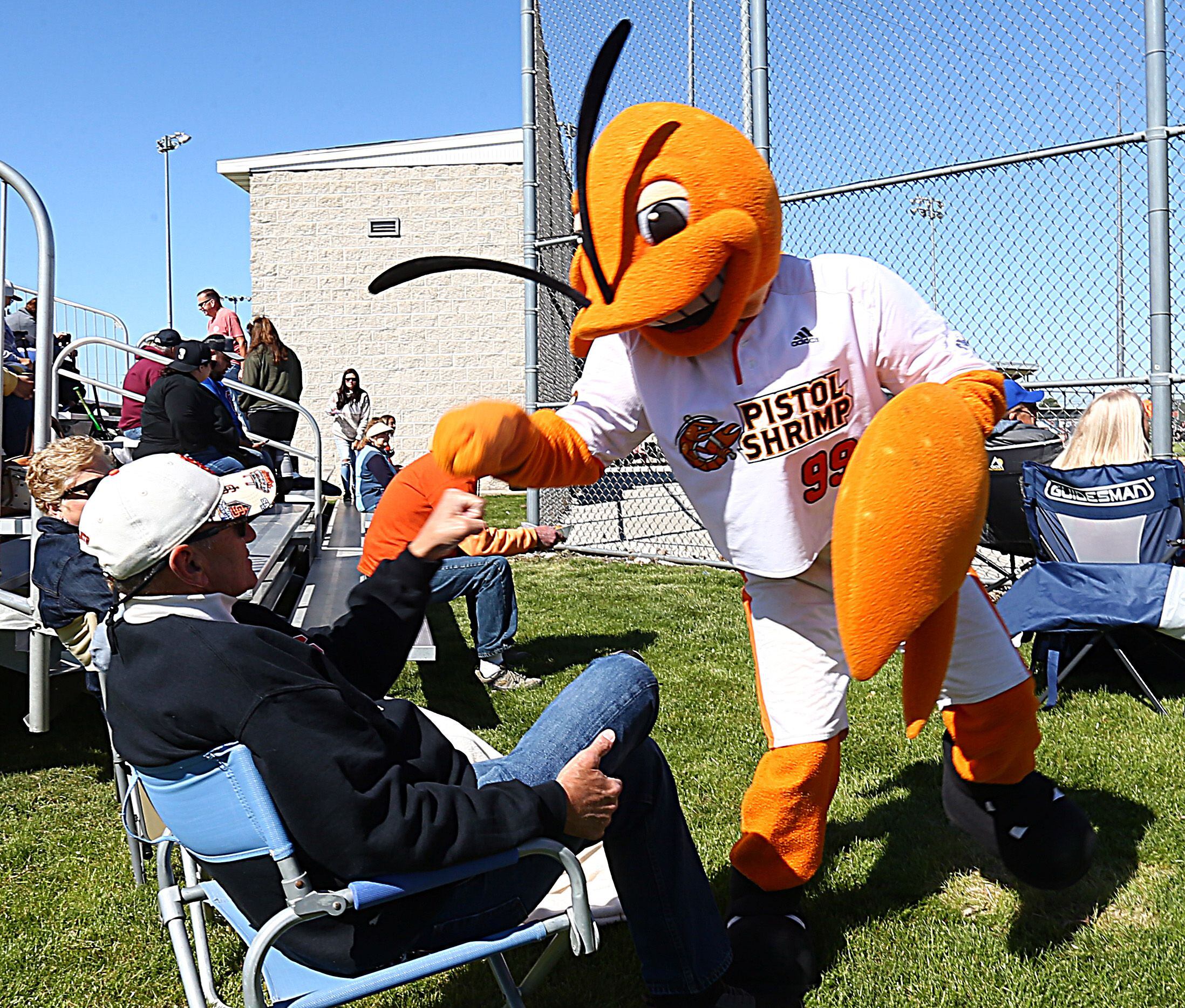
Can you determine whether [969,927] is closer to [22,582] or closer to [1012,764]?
[1012,764]

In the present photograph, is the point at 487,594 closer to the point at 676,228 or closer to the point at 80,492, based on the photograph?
the point at 80,492

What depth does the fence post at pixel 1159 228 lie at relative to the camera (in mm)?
5578

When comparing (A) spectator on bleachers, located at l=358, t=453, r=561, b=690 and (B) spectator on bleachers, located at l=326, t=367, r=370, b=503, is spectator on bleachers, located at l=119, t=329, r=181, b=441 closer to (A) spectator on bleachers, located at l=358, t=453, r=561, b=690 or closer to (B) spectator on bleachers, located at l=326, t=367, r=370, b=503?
(B) spectator on bleachers, located at l=326, t=367, r=370, b=503

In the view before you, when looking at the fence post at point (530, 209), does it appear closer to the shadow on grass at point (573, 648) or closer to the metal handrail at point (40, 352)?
the shadow on grass at point (573, 648)

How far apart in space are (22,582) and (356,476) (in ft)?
15.3

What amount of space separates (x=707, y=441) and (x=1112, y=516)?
137 inches

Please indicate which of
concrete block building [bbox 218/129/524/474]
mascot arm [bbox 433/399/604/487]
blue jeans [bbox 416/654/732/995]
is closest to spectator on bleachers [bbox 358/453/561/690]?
mascot arm [bbox 433/399/604/487]

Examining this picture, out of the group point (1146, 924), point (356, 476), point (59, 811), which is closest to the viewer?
point (1146, 924)

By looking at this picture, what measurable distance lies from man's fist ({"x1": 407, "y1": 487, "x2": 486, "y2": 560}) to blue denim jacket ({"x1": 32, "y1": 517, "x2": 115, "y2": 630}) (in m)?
1.70

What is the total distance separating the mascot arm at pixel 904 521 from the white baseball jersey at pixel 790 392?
23cm

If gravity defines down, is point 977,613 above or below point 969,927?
above

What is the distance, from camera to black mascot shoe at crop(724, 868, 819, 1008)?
268 cm

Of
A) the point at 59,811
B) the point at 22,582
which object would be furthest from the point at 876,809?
the point at 22,582

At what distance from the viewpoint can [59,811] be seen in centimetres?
417
